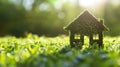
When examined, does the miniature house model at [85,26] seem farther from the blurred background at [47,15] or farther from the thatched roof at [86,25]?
the blurred background at [47,15]

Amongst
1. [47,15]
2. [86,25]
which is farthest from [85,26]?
[47,15]

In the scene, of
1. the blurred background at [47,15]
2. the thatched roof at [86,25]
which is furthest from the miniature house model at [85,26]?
the blurred background at [47,15]

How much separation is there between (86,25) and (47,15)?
84.6 feet

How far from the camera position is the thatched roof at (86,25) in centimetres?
938

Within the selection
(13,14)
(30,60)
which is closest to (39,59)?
(30,60)

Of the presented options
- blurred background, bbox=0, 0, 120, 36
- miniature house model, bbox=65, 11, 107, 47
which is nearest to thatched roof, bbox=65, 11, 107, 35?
miniature house model, bbox=65, 11, 107, 47

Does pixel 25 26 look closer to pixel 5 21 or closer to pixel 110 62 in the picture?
pixel 5 21

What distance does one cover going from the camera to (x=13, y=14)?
1355 inches

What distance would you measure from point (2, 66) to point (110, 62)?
1623mm

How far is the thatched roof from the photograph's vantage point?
9375mm

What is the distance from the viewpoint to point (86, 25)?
9414mm

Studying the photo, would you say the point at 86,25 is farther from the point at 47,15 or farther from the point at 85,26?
the point at 47,15

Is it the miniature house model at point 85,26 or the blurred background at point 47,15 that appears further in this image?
the blurred background at point 47,15

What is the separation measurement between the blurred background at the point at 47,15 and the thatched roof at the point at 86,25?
21000 mm
